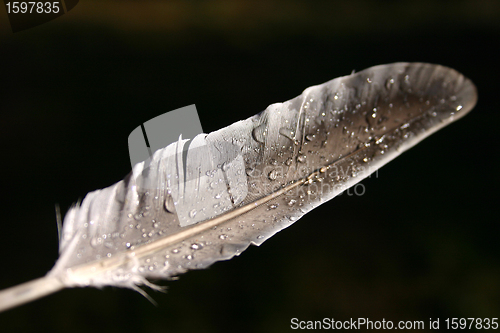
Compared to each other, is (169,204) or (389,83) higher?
(389,83)

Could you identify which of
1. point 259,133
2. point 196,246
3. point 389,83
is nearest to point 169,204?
point 196,246

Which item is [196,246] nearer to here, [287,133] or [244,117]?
[287,133]

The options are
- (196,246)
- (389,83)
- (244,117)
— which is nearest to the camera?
(196,246)

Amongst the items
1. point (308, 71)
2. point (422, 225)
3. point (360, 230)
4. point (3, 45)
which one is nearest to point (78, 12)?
point (3, 45)

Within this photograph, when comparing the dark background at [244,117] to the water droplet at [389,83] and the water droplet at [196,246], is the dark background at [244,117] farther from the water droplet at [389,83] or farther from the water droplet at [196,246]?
the water droplet at [389,83]

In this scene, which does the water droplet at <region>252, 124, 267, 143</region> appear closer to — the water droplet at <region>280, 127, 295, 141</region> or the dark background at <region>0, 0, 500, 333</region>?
the water droplet at <region>280, 127, 295, 141</region>

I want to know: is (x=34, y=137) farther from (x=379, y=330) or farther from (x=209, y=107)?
(x=379, y=330)
